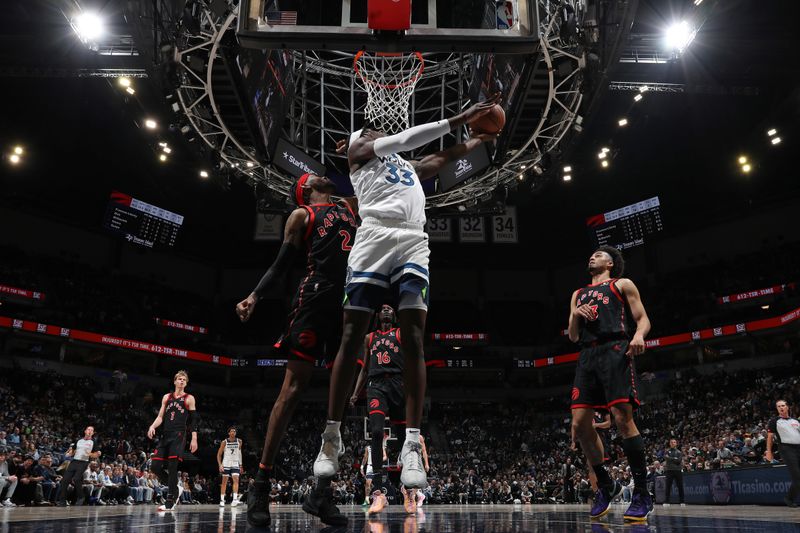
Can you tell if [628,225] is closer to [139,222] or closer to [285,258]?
[139,222]

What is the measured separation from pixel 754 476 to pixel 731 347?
67.6 feet

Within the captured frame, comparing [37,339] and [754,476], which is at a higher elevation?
[37,339]

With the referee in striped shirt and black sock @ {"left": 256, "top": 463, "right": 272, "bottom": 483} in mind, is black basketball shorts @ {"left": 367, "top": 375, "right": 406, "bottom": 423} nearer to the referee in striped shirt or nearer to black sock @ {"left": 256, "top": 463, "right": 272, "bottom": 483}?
black sock @ {"left": 256, "top": 463, "right": 272, "bottom": 483}

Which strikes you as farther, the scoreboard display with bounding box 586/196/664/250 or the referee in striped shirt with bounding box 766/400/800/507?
the scoreboard display with bounding box 586/196/664/250

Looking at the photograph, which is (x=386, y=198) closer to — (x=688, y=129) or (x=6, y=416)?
(x=6, y=416)

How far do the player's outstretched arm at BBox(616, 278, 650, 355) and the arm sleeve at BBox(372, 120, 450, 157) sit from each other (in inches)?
87.8

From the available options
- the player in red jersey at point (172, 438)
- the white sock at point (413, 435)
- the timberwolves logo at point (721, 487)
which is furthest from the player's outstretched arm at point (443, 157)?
the timberwolves logo at point (721, 487)

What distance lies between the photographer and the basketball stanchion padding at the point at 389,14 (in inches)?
226

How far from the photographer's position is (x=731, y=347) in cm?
2886

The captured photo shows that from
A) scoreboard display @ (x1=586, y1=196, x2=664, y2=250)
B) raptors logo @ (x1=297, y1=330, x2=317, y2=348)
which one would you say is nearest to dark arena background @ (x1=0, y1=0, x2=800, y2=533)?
raptors logo @ (x1=297, y1=330, x2=317, y2=348)

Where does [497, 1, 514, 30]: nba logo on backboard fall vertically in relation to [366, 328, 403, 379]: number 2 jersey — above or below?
above

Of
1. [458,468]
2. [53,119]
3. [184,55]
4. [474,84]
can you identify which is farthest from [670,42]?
[53,119]

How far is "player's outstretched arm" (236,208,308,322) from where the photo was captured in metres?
3.71

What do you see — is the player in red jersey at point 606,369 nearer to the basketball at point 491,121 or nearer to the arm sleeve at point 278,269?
the basketball at point 491,121
